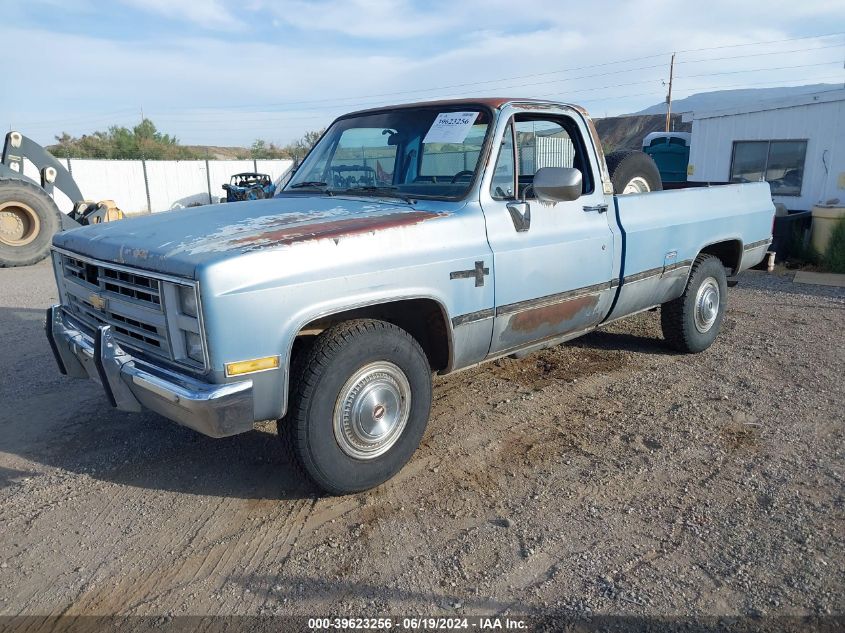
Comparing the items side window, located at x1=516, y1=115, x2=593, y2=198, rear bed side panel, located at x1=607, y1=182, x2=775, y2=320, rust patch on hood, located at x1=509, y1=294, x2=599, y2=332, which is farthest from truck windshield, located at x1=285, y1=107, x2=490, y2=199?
rear bed side panel, located at x1=607, y1=182, x2=775, y2=320

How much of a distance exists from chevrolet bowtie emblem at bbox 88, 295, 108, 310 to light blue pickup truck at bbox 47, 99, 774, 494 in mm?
15

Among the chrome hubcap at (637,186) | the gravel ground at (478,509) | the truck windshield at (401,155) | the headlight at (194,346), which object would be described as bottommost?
the gravel ground at (478,509)

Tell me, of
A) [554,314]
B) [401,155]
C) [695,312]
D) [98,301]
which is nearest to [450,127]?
[401,155]

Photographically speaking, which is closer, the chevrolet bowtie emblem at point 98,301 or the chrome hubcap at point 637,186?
the chevrolet bowtie emblem at point 98,301

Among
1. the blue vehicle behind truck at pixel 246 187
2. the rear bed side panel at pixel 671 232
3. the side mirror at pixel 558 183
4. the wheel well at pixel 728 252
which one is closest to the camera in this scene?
the side mirror at pixel 558 183

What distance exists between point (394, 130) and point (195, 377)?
2.29 metres

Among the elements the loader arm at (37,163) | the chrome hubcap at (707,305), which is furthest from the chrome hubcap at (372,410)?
the loader arm at (37,163)

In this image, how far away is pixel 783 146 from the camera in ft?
37.8

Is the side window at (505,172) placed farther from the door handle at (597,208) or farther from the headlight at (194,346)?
the headlight at (194,346)

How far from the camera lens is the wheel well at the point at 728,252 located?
19.4 feet

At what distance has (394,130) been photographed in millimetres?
4367

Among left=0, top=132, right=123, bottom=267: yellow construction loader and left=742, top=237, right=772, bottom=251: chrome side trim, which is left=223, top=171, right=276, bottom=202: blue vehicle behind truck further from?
left=742, top=237, right=772, bottom=251: chrome side trim

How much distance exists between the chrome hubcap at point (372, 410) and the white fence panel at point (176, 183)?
24.6 meters

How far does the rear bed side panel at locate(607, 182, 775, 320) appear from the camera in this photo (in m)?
4.73
